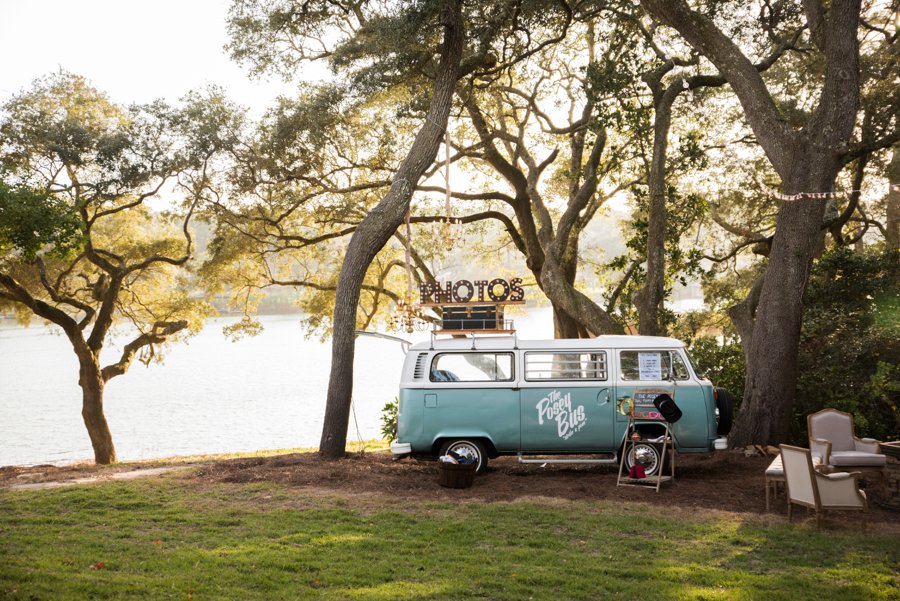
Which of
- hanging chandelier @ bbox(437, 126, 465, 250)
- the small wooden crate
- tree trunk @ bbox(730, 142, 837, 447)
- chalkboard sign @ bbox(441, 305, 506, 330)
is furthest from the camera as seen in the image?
hanging chandelier @ bbox(437, 126, 465, 250)

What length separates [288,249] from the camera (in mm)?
22875

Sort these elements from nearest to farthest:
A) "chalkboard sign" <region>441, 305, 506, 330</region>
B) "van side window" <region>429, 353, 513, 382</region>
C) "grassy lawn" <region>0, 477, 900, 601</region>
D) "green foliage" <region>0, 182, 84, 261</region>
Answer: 1. "grassy lawn" <region>0, 477, 900, 601</region>
2. "van side window" <region>429, 353, 513, 382</region>
3. "chalkboard sign" <region>441, 305, 506, 330</region>
4. "green foliage" <region>0, 182, 84, 261</region>

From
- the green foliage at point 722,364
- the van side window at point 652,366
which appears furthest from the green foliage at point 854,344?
the van side window at point 652,366

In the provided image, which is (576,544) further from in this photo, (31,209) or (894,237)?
(894,237)

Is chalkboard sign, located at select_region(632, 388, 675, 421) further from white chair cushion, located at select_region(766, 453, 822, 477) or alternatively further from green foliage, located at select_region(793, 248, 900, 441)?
green foliage, located at select_region(793, 248, 900, 441)

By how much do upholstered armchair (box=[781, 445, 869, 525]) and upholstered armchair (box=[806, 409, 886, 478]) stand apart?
551 millimetres

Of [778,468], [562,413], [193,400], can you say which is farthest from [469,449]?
[193,400]

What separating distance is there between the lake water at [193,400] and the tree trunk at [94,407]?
1.95 m

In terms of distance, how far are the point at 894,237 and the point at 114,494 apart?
2068 centimetres

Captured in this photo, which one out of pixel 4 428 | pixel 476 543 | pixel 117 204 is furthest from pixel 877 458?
pixel 4 428

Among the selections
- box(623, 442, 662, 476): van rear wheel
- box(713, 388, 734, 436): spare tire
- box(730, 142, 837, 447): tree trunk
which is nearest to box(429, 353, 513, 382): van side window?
box(623, 442, 662, 476): van rear wheel

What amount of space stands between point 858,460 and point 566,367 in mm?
3790

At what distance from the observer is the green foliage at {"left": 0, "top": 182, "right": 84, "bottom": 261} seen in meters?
13.8

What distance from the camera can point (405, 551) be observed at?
697 cm
